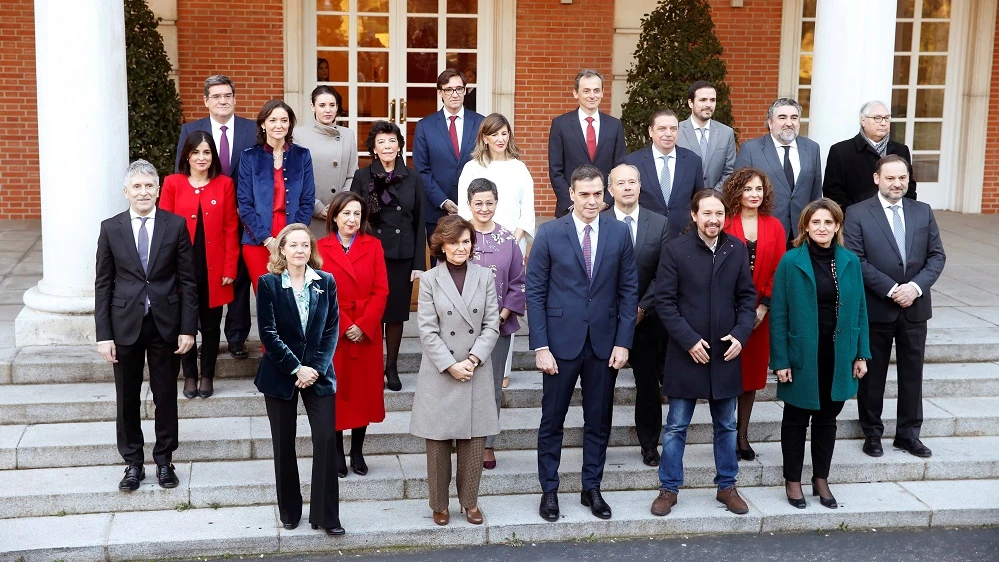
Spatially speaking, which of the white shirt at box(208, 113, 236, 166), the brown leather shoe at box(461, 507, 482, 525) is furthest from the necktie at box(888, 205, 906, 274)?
the white shirt at box(208, 113, 236, 166)

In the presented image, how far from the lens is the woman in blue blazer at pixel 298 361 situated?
5.75m

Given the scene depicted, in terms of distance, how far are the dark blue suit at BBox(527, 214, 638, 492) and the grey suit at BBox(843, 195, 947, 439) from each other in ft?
5.40

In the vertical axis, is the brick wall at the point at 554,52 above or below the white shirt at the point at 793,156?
above

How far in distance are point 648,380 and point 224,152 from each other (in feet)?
9.94

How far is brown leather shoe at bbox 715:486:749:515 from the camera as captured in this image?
645 cm

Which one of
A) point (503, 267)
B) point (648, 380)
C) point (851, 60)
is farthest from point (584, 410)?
point (851, 60)

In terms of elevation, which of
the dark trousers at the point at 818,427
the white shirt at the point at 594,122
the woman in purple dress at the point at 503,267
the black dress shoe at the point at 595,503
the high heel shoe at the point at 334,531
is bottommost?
the high heel shoe at the point at 334,531

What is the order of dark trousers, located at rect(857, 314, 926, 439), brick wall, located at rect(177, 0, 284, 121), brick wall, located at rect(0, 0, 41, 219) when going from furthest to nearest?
brick wall, located at rect(177, 0, 284, 121)
brick wall, located at rect(0, 0, 41, 219)
dark trousers, located at rect(857, 314, 926, 439)

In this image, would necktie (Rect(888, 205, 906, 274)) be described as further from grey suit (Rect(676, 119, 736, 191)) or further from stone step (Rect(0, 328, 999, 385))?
stone step (Rect(0, 328, 999, 385))

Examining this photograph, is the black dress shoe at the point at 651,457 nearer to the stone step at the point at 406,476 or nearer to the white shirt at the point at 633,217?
the stone step at the point at 406,476

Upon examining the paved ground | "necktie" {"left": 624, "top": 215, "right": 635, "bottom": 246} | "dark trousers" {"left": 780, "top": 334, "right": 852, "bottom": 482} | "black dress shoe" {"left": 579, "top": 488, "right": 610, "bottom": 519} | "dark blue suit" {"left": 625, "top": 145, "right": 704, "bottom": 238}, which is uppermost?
"dark blue suit" {"left": 625, "top": 145, "right": 704, "bottom": 238}

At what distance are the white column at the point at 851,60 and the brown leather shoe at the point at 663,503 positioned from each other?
3.28 meters

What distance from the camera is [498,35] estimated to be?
1302 centimetres

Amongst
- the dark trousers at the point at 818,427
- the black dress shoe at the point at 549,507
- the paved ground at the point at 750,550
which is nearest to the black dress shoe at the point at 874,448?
the dark trousers at the point at 818,427
